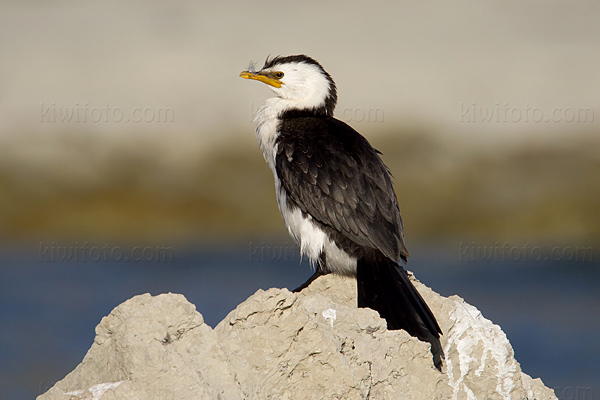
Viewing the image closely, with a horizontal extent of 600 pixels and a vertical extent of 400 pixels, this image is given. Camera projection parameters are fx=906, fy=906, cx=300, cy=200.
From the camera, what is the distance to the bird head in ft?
24.7

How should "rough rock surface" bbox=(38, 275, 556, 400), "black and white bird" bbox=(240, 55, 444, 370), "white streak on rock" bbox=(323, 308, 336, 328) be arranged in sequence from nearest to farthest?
"rough rock surface" bbox=(38, 275, 556, 400) < "white streak on rock" bbox=(323, 308, 336, 328) < "black and white bird" bbox=(240, 55, 444, 370)

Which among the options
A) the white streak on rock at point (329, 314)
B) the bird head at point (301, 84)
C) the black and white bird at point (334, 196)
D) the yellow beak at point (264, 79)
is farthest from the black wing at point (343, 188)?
the white streak on rock at point (329, 314)

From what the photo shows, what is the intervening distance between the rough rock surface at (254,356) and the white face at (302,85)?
2995 mm

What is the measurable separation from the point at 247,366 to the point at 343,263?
2582 millimetres

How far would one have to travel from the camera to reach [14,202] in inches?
698

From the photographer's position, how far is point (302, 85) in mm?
7559

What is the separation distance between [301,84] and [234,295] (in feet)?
24.0

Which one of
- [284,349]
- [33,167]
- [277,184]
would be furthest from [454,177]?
[284,349]

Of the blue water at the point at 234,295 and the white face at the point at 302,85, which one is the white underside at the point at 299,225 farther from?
the blue water at the point at 234,295

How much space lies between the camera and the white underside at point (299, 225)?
667 centimetres

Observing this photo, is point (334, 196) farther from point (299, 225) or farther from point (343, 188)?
point (299, 225)

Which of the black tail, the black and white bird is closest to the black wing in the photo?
the black and white bird

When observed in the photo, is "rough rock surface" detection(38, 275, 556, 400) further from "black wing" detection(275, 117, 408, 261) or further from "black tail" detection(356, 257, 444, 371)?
"black wing" detection(275, 117, 408, 261)

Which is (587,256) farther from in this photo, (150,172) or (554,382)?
(150,172)
